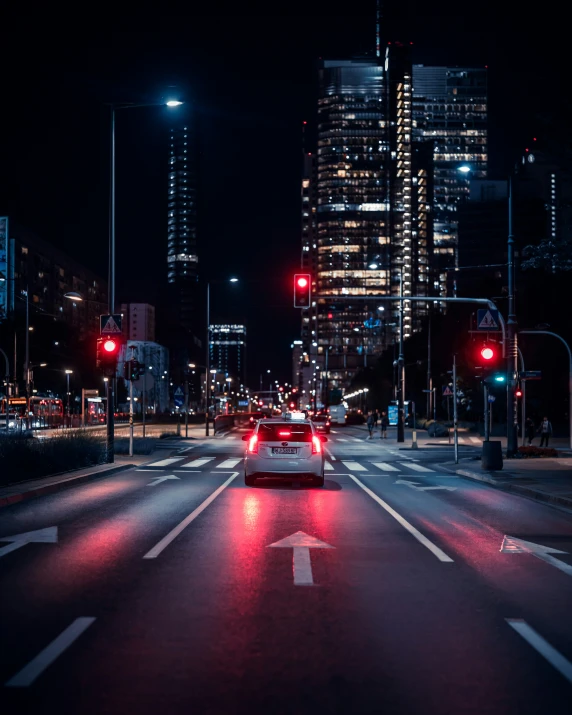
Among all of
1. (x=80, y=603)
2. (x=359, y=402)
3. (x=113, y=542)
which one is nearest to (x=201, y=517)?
(x=113, y=542)

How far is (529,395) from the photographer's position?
66625 mm

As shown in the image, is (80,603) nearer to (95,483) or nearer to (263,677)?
(263,677)

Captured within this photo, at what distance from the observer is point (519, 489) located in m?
19.9

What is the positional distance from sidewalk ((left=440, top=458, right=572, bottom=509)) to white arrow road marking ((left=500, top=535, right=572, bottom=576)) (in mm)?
5205

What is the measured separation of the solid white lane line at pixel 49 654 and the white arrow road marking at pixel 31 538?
3935 millimetres

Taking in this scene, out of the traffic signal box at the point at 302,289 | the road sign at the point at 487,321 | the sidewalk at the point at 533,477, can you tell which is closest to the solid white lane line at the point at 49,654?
the sidewalk at the point at 533,477

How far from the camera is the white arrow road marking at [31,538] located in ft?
34.6

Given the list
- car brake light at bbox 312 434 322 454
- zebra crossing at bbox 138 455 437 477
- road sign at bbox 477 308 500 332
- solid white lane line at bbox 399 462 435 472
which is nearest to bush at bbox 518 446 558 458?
zebra crossing at bbox 138 455 437 477

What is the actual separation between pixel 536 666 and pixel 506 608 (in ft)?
6.24

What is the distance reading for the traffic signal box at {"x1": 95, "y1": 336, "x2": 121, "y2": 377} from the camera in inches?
1030

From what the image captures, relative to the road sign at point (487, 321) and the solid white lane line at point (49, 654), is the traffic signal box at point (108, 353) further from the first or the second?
the solid white lane line at point (49, 654)

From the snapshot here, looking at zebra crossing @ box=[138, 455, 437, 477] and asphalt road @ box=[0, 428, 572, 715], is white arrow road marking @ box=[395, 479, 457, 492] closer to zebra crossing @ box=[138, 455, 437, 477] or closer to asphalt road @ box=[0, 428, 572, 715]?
zebra crossing @ box=[138, 455, 437, 477]

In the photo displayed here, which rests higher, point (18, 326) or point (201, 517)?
point (18, 326)

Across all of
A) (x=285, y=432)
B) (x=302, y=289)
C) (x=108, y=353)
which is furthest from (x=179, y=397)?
(x=285, y=432)
